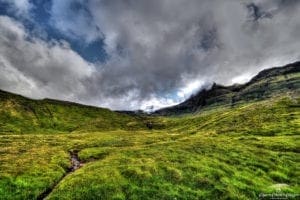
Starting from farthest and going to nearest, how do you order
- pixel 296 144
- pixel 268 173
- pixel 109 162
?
pixel 296 144 < pixel 109 162 < pixel 268 173

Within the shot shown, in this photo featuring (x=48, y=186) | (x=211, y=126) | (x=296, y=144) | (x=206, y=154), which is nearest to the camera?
(x=48, y=186)

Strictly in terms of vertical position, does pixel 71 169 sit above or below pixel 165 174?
above

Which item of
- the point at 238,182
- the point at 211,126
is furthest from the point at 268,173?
the point at 211,126

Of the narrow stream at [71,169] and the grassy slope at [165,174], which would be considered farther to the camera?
the narrow stream at [71,169]

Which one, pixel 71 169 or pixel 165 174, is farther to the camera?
pixel 71 169

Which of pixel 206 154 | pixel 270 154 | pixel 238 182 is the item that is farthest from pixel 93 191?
pixel 270 154

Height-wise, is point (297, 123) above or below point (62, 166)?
above

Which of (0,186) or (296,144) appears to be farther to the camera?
(296,144)

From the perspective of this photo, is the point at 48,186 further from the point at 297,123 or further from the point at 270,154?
the point at 297,123

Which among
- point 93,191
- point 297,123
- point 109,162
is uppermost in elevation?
point 297,123

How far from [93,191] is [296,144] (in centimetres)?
5587

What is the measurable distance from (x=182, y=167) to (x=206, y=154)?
1232 cm

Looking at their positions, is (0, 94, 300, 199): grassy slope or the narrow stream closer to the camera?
(0, 94, 300, 199): grassy slope

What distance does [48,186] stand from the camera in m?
47.3
